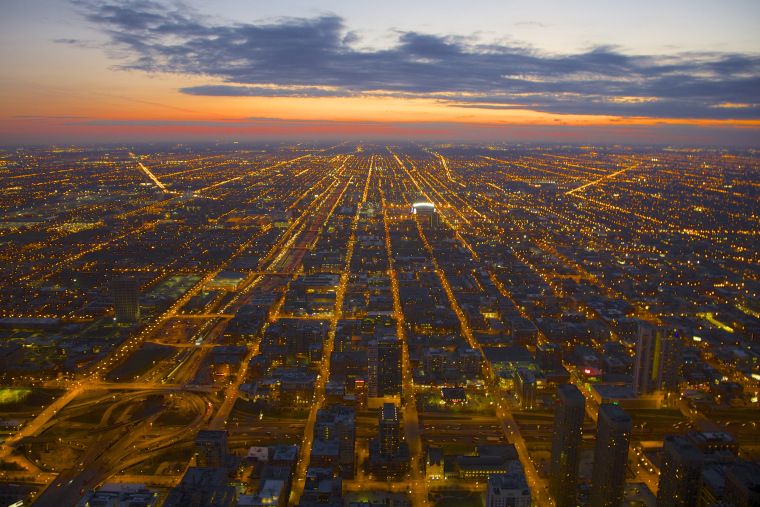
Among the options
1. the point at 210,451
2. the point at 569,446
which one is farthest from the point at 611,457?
the point at 210,451

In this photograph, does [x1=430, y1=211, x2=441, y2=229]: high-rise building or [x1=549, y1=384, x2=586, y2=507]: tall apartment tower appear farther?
[x1=430, y1=211, x2=441, y2=229]: high-rise building

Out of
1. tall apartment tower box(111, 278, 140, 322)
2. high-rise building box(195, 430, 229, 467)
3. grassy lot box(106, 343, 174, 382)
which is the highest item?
tall apartment tower box(111, 278, 140, 322)

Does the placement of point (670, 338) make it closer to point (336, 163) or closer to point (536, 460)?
point (536, 460)

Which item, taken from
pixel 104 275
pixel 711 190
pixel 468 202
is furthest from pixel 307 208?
pixel 711 190

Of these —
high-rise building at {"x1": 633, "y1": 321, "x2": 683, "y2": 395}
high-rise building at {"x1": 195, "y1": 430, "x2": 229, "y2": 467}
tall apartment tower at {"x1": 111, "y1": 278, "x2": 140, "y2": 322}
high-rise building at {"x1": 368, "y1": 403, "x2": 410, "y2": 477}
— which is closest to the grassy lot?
tall apartment tower at {"x1": 111, "y1": 278, "x2": 140, "y2": 322}

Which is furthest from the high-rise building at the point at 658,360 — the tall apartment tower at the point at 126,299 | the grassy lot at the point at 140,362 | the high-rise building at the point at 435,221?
the high-rise building at the point at 435,221

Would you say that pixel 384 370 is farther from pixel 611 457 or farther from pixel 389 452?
pixel 611 457

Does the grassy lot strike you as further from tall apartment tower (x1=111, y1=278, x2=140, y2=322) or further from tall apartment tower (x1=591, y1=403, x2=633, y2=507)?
tall apartment tower (x1=591, y1=403, x2=633, y2=507)

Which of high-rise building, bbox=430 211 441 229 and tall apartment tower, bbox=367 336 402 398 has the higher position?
high-rise building, bbox=430 211 441 229
